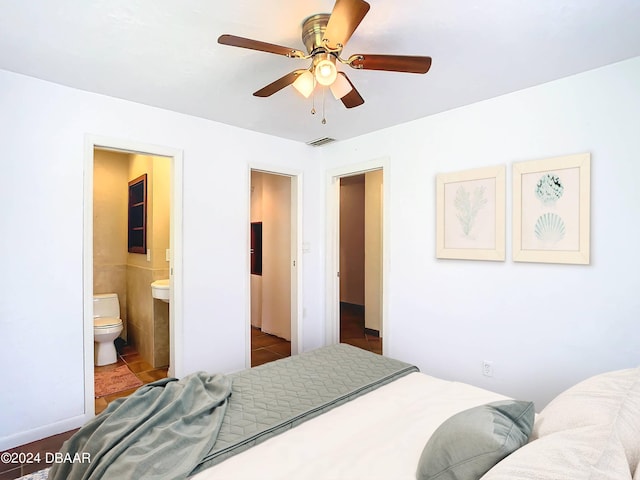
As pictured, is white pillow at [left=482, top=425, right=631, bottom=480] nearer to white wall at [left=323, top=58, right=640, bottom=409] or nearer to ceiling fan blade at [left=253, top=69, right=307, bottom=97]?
white wall at [left=323, top=58, right=640, bottom=409]

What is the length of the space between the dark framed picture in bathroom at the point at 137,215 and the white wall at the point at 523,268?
278 cm

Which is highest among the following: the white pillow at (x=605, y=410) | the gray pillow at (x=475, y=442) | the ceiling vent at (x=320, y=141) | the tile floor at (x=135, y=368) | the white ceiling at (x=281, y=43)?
the ceiling vent at (x=320, y=141)

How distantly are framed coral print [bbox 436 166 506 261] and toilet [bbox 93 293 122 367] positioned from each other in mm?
3412

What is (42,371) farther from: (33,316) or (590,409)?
(590,409)

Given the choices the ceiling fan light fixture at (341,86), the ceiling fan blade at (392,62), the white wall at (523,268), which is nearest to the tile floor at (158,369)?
the white wall at (523,268)

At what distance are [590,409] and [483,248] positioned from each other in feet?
5.98

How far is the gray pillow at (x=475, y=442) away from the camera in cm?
100

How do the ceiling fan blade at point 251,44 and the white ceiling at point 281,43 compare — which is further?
the white ceiling at point 281,43

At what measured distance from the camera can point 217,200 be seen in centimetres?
335

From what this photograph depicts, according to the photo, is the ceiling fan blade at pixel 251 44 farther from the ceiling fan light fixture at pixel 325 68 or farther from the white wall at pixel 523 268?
the white wall at pixel 523 268

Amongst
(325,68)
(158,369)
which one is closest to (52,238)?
(158,369)

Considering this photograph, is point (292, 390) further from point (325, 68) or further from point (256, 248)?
point (256, 248)

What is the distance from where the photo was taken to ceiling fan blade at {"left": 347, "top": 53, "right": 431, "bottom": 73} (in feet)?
5.62

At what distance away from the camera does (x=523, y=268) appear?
8.56 feet
